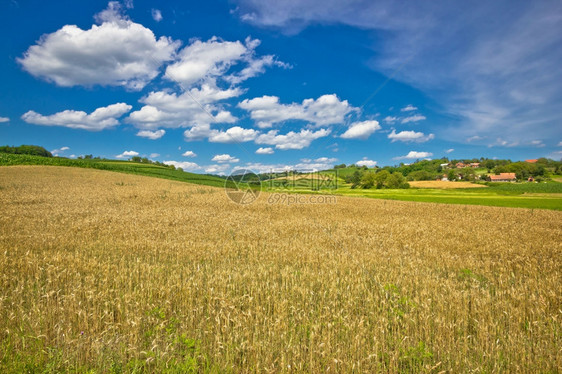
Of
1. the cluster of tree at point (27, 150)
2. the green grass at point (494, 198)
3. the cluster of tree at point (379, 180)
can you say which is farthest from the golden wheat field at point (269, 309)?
the cluster of tree at point (27, 150)

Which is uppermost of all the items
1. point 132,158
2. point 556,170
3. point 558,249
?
point 132,158

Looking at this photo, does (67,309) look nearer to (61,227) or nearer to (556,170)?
(61,227)

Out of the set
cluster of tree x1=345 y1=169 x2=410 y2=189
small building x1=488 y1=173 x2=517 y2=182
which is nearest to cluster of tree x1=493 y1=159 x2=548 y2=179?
small building x1=488 y1=173 x2=517 y2=182

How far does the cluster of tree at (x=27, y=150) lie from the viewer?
95500 mm

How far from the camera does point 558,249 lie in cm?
1042

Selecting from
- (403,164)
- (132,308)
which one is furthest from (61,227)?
(403,164)

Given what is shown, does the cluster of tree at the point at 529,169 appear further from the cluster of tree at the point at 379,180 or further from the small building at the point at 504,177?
the cluster of tree at the point at 379,180

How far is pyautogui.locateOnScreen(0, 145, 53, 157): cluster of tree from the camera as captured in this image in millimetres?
95500

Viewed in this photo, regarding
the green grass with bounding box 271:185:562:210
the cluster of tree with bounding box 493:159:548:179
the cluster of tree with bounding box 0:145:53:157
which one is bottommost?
the green grass with bounding box 271:185:562:210

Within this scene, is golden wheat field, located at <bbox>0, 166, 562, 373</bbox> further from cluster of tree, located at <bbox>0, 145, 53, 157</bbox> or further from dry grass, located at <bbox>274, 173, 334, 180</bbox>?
cluster of tree, located at <bbox>0, 145, 53, 157</bbox>

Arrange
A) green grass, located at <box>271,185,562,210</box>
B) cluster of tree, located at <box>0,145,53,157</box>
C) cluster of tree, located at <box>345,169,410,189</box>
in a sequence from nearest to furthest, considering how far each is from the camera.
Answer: green grass, located at <box>271,185,562,210</box>
cluster of tree, located at <box>345,169,410,189</box>
cluster of tree, located at <box>0,145,53,157</box>

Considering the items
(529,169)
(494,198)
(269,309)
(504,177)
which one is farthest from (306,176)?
(529,169)

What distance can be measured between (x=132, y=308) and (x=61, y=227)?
9475mm

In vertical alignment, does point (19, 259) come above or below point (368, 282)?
above
